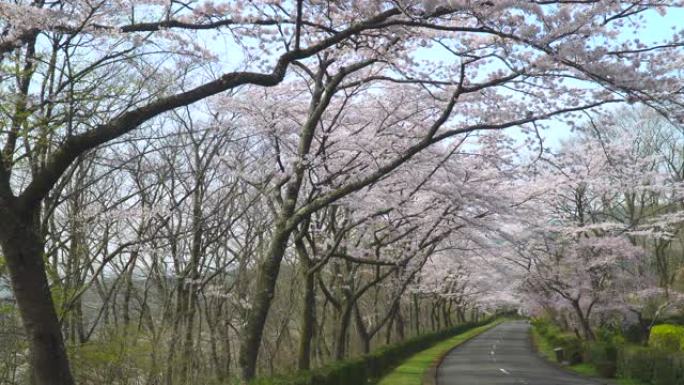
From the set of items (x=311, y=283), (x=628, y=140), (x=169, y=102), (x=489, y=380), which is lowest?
(x=489, y=380)

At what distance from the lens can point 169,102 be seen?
6.31 m

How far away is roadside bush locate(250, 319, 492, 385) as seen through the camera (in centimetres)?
1086

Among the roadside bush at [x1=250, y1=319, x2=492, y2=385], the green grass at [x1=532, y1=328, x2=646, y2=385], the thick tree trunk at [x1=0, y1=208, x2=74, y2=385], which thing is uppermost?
the thick tree trunk at [x1=0, y1=208, x2=74, y2=385]

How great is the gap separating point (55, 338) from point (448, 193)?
11591mm

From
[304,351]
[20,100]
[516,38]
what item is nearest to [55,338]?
[20,100]

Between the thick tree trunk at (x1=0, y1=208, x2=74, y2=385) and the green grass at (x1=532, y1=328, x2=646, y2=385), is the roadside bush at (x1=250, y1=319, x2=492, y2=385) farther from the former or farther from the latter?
the green grass at (x1=532, y1=328, x2=646, y2=385)

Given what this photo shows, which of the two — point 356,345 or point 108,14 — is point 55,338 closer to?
point 108,14

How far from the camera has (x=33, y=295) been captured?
574cm

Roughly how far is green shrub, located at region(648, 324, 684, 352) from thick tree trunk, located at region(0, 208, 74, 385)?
25.5 meters

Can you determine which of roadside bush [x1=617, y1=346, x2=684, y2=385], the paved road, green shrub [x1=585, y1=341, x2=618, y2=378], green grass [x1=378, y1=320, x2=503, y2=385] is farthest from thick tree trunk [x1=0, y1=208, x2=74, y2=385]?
green shrub [x1=585, y1=341, x2=618, y2=378]

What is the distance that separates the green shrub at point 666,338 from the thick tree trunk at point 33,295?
25537 millimetres

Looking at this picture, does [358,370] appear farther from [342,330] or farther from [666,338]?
[666,338]

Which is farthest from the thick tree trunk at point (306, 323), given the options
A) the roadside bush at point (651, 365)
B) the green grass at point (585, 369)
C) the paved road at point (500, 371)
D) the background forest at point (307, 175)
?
the green grass at point (585, 369)

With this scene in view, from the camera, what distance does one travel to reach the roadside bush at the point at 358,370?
10.9 metres
